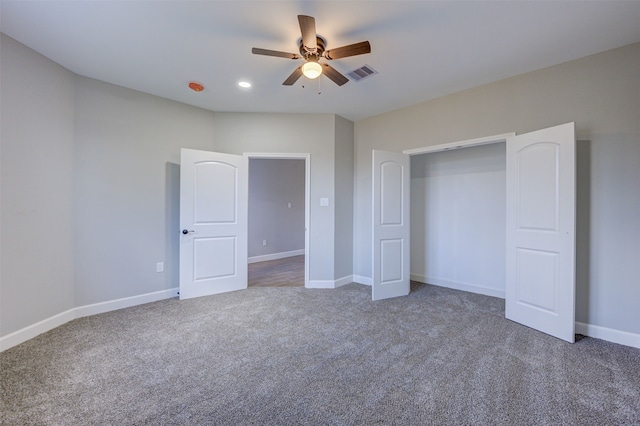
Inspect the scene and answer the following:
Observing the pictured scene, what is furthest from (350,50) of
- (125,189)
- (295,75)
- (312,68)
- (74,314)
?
(74,314)

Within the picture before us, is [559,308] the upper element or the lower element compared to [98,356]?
upper

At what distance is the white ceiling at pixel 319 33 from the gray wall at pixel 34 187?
28 centimetres

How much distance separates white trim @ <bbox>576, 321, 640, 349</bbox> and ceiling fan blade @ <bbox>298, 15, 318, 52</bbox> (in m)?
3.64

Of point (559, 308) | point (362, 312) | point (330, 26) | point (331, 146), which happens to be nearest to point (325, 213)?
point (331, 146)

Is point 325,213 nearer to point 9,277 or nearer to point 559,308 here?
point 559,308

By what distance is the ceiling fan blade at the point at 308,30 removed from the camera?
1.82 meters

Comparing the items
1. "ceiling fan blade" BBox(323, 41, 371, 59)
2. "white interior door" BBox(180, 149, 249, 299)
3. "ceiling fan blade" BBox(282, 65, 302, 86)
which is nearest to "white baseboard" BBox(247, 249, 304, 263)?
"white interior door" BBox(180, 149, 249, 299)

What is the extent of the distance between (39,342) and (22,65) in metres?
2.57

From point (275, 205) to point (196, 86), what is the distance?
390 centimetres

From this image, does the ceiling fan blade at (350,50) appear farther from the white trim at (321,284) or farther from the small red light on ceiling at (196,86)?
the white trim at (321,284)

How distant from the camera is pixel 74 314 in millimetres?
3043

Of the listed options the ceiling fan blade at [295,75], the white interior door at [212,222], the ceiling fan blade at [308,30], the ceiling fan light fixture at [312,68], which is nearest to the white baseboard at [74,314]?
the white interior door at [212,222]

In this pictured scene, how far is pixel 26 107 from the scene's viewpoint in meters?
2.57

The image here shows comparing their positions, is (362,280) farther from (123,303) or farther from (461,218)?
(123,303)
